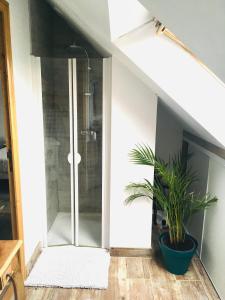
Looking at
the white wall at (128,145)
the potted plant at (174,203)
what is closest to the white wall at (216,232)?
the potted plant at (174,203)

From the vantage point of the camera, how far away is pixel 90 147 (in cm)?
239

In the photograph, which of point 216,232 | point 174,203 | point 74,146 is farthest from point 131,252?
point 74,146

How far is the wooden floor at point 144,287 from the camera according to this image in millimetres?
1855

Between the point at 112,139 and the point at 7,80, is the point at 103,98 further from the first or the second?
the point at 7,80

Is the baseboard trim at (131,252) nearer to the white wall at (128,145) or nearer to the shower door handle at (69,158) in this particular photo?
the white wall at (128,145)

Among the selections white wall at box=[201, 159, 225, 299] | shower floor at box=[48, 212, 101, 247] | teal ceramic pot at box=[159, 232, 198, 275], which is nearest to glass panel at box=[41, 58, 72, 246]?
shower floor at box=[48, 212, 101, 247]

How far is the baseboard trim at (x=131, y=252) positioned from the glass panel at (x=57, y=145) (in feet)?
1.67

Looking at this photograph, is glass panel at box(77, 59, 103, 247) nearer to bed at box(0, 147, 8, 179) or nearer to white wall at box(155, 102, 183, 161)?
bed at box(0, 147, 8, 179)

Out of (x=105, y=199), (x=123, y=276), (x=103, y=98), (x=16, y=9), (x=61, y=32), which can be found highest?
(x=61, y=32)

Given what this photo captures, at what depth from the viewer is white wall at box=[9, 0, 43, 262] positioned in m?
1.82

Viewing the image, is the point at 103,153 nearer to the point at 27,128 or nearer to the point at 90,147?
the point at 90,147

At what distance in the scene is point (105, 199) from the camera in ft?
7.65

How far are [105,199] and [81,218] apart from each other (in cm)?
43

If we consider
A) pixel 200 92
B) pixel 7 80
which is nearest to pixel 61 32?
pixel 7 80
